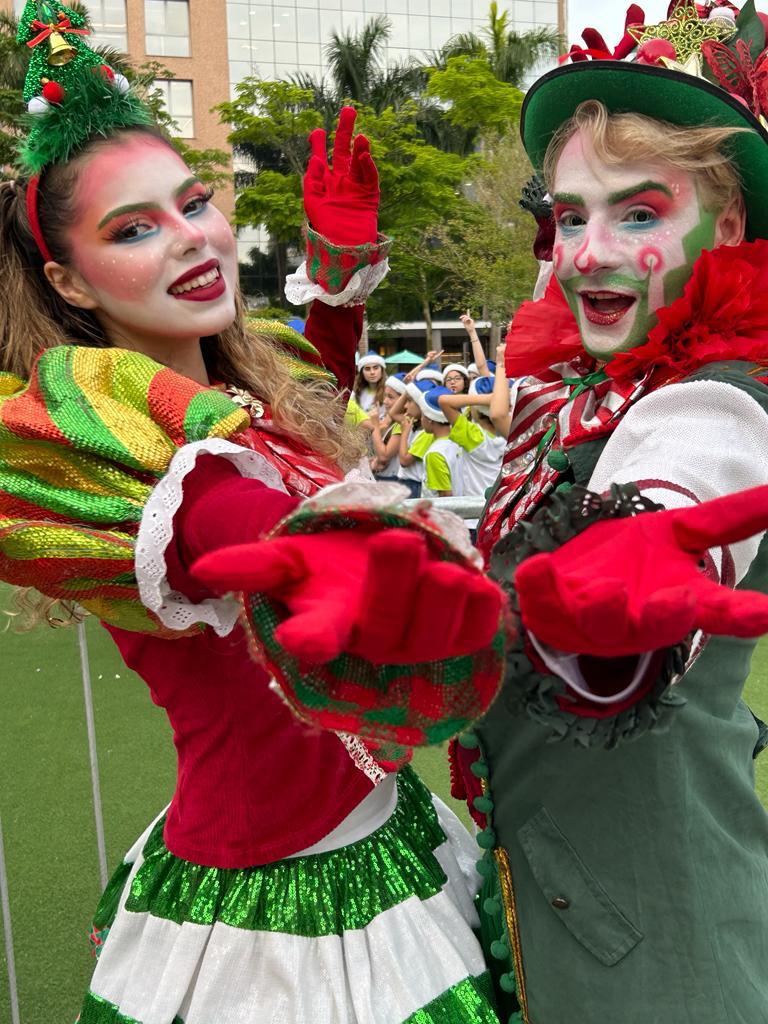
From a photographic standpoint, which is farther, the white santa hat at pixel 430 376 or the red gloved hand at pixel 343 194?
the white santa hat at pixel 430 376

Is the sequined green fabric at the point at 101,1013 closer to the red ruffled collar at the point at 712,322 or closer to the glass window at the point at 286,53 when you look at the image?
the red ruffled collar at the point at 712,322

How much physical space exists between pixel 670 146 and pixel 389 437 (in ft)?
20.6

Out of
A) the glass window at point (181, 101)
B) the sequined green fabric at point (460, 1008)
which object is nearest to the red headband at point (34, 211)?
the sequined green fabric at point (460, 1008)

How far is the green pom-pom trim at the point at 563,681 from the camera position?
72 centimetres

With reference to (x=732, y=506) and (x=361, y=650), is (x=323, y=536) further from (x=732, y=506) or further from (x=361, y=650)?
(x=732, y=506)

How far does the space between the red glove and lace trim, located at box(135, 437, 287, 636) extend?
38 cm

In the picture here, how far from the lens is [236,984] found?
112 centimetres

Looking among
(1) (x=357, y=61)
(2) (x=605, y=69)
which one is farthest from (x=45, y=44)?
(1) (x=357, y=61)

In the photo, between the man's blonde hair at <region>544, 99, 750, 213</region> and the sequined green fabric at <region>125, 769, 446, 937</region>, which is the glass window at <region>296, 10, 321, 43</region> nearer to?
the man's blonde hair at <region>544, 99, 750, 213</region>

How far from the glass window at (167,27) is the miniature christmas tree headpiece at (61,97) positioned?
27.8 meters

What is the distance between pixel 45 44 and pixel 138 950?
1.19 metres

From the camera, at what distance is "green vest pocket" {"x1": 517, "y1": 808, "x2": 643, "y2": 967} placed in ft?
3.37

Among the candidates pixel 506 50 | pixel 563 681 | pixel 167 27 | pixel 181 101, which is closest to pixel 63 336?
pixel 563 681

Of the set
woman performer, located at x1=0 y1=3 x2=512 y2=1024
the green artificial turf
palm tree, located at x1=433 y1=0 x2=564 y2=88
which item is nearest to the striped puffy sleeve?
woman performer, located at x1=0 y1=3 x2=512 y2=1024
